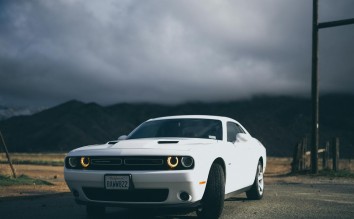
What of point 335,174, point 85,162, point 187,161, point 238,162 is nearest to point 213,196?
point 187,161

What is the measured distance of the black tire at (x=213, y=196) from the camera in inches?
234

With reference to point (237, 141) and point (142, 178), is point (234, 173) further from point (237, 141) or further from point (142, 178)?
point (142, 178)

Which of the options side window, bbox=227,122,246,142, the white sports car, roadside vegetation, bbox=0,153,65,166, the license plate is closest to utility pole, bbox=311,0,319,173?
side window, bbox=227,122,246,142

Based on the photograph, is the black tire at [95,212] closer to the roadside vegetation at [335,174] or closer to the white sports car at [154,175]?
the white sports car at [154,175]

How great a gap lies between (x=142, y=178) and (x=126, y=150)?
1.49 feet

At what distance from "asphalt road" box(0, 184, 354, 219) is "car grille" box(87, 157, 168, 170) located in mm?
1194

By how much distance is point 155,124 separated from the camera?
24.6 ft

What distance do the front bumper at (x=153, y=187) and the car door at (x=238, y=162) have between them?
1217mm

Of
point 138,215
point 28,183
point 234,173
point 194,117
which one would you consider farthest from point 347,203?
point 28,183

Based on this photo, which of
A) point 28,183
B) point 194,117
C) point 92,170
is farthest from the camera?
point 28,183

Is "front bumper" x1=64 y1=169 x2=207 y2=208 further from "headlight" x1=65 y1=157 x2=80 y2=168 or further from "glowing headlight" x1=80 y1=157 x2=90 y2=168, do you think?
"headlight" x1=65 y1=157 x2=80 y2=168

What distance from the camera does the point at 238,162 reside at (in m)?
7.23

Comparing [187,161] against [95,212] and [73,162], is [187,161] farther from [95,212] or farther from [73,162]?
[95,212]

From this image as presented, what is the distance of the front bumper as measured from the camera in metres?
5.52
